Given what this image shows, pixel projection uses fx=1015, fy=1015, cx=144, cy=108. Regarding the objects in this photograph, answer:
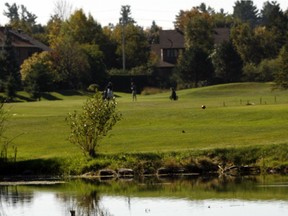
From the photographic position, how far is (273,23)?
541 ft

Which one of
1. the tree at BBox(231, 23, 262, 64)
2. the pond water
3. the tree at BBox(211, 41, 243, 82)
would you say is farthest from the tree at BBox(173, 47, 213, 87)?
the pond water

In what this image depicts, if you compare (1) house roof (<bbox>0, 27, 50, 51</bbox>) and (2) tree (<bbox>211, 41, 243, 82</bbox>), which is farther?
(1) house roof (<bbox>0, 27, 50, 51</bbox>)

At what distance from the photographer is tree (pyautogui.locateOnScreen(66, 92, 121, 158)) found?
59.3m

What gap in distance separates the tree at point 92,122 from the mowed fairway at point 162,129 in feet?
5.89

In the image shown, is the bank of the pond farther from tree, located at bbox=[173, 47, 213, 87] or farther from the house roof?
the house roof

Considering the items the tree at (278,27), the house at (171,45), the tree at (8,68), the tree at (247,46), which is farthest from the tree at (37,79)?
the house at (171,45)

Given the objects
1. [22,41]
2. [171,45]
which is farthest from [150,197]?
[171,45]

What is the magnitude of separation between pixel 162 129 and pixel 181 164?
12402mm

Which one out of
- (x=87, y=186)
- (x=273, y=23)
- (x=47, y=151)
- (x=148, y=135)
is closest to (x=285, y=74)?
(x=148, y=135)

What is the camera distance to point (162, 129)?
7000cm

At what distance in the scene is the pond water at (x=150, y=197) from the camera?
4388 centimetres

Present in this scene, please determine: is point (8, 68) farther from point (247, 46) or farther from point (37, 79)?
point (247, 46)

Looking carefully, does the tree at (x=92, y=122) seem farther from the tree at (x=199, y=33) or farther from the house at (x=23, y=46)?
the house at (x=23, y=46)

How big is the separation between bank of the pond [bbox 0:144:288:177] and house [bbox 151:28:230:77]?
127m
